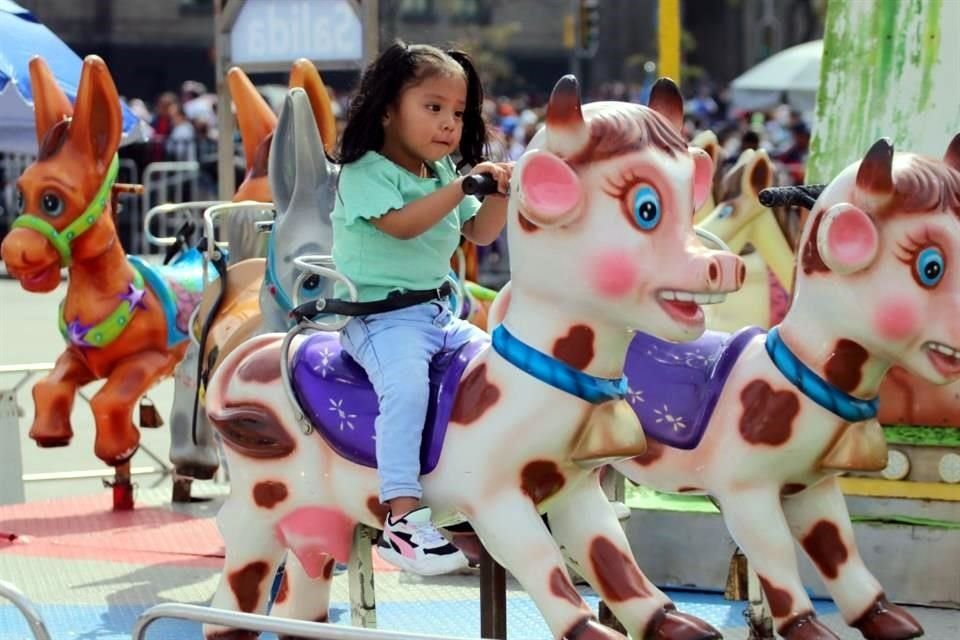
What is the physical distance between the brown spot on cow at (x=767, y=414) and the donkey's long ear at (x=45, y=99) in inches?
140

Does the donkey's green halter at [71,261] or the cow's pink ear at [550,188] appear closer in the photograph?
the cow's pink ear at [550,188]

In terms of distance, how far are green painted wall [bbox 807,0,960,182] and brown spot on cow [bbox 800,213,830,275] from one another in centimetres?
141

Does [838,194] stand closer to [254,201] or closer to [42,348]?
[254,201]

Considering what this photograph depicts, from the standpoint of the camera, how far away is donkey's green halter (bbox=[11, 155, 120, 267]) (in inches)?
269

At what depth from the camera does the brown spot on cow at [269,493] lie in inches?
156

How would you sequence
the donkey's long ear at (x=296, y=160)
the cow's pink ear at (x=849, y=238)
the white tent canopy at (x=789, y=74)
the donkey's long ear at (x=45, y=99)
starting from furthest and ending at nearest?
the white tent canopy at (x=789, y=74), the donkey's long ear at (x=45, y=99), the donkey's long ear at (x=296, y=160), the cow's pink ear at (x=849, y=238)

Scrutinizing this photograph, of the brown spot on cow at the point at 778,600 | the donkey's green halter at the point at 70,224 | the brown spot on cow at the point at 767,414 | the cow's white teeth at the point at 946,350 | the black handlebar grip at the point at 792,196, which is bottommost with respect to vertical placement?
the brown spot on cow at the point at 778,600

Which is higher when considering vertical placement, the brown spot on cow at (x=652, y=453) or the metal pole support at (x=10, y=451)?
the brown spot on cow at (x=652, y=453)

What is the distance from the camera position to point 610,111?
11.8ft

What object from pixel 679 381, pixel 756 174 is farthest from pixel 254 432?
pixel 756 174

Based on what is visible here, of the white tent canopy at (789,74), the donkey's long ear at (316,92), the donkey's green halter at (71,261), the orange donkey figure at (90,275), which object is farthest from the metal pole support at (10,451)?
the white tent canopy at (789,74)

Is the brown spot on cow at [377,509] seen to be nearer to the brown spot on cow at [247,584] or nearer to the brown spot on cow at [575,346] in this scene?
the brown spot on cow at [247,584]

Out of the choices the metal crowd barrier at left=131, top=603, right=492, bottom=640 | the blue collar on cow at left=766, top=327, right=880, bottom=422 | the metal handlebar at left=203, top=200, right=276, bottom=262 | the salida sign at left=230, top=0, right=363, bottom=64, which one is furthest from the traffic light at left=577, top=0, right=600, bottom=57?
Result: the metal crowd barrier at left=131, top=603, right=492, bottom=640

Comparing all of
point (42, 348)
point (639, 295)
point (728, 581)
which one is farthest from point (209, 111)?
point (639, 295)
